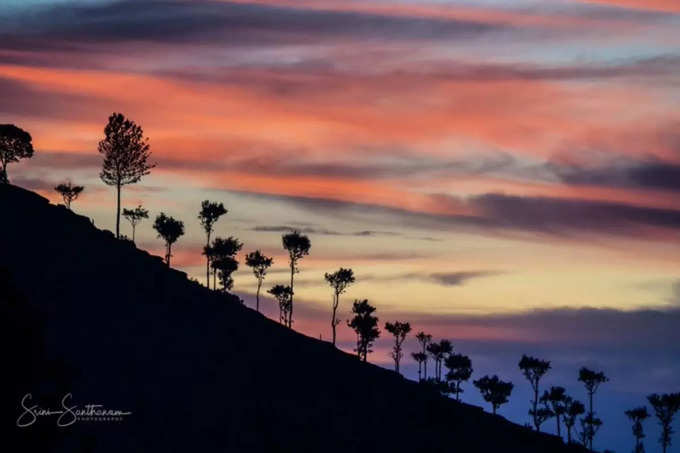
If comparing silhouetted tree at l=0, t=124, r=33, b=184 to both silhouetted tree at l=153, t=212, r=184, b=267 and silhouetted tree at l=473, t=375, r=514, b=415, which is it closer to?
silhouetted tree at l=153, t=212, r=184, b=267

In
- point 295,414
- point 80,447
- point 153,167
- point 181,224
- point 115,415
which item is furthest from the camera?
point 181,224

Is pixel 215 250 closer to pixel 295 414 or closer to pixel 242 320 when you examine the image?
pixel 242 320

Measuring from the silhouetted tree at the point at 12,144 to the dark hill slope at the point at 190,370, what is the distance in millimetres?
11196

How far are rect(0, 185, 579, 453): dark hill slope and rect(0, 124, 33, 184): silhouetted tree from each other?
1120 centimetres

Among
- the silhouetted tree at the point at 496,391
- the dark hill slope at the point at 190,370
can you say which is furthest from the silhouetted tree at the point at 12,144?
the silhouetted tree at the point at 496,391

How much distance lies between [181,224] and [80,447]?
264ft

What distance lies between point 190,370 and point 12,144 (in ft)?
190

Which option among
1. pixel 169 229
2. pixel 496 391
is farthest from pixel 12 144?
pixel 496 391

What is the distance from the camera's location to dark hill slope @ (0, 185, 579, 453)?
102562 millimetres

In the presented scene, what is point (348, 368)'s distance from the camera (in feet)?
440

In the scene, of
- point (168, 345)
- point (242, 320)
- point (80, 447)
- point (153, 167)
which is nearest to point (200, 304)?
point (242, 320)

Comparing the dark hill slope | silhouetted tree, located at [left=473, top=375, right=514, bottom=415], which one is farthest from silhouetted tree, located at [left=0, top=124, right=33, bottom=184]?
silhouetted tree, located at [left=473, top=375, right=514, bottom=415]

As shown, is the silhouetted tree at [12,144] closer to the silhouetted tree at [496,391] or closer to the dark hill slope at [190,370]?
the dark hill slope at [190,370]

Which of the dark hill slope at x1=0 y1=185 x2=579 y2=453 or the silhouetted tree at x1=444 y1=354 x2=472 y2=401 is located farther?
the silhouetted tree at x1=444 y1=354 x2=472 y2=401
